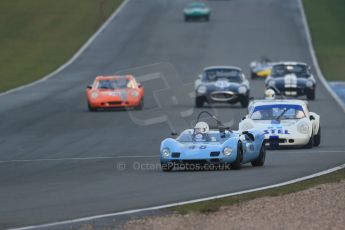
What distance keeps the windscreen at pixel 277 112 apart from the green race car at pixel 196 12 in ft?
183

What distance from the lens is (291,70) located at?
1773 inches

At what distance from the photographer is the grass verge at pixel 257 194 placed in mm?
14297

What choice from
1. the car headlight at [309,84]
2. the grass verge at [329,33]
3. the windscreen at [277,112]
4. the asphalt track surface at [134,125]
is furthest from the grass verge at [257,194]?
the grass verge at [329,33]

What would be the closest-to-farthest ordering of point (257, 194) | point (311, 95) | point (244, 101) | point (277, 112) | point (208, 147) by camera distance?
1. point (257, 194)
2. point (208, 147)
3. point (277, 112)
4. point (244, 101)
5. point (311, 95)

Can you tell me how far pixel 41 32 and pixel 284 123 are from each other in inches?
1944

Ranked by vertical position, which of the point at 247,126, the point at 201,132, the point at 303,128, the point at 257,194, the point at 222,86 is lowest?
the point at 222,86

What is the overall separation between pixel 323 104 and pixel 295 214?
2788cm

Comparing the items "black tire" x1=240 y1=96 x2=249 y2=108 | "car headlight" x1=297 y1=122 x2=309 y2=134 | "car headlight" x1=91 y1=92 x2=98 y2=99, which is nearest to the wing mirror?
"car headlight" x1=297 y1=122 x2=309 y2=134

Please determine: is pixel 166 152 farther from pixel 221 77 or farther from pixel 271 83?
pixel 271 83

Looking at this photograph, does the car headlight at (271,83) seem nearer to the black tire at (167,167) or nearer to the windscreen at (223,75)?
the windscreen at (223,75)

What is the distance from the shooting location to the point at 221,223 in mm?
13000

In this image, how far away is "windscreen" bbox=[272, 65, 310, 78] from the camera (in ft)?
147

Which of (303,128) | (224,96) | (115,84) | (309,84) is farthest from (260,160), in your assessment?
(309,84)

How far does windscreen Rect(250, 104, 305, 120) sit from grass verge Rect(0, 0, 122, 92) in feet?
83.2
